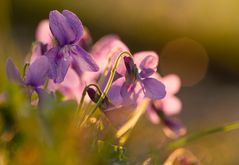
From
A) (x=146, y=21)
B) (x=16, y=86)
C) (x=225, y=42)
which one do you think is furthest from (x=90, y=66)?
(x=146, y=21)

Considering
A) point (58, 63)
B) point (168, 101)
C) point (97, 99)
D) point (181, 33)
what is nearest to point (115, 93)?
point (97, 99)

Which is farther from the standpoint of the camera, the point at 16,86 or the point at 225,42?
the point at 225,42

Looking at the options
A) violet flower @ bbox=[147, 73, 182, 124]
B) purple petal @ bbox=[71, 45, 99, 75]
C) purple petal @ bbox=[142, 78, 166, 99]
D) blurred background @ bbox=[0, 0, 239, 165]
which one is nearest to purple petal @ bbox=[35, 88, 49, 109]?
purple petal @ bbox=[71, 45, 99, 75]

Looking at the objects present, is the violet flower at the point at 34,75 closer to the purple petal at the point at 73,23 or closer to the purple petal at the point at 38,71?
the purple petal at the point at 38,71

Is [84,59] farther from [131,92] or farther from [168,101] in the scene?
[168,101]

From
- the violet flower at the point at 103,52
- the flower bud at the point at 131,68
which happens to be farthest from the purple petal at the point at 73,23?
the violet flower at the point at 103,52

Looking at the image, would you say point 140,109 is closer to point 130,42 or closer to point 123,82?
point 123,82
